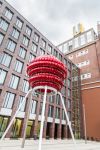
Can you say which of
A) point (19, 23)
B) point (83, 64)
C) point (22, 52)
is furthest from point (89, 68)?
point (19, 23)

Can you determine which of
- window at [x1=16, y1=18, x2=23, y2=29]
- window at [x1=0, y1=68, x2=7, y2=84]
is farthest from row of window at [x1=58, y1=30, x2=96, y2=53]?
window at [x1=0, y1=68, x2=7, y2=84]

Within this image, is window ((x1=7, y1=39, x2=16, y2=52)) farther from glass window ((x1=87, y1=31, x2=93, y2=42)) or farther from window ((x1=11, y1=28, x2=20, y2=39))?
glass window ((x1=87, y1=31, x2=93, y2=42))

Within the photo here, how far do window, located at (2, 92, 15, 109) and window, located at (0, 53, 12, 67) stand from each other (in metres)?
5.23

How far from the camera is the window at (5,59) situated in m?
24.2

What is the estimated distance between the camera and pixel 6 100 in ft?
75.7

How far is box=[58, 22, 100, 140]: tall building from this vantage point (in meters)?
35.0

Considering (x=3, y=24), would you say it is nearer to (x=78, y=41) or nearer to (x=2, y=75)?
(x=2, y=75)

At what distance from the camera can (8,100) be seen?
23.4m

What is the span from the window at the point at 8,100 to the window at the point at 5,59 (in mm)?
5227

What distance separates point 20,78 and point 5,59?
4338 mm

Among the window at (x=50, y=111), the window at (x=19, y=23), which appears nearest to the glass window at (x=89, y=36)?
the window at (x=19, y=23)

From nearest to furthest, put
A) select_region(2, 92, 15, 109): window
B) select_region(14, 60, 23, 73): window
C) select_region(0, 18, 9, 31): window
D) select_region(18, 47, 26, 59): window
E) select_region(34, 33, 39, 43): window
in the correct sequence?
1. select_region(2, 92, 15, 109): window
2. select_region(0, 18, 9, 31): window
3. select_region(14, 60, 23, 73): window
4. select_region(18, 47, 26, 59): window
5. select_region(34, 33, 39, 43): window

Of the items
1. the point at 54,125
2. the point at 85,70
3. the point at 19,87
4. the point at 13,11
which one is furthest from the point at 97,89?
the point at 13,11

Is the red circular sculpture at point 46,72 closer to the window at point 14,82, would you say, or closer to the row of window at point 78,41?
the window at point 14,82
